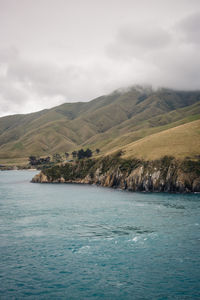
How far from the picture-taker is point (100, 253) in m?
46.1

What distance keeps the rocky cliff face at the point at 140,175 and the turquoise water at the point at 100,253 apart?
118 ft

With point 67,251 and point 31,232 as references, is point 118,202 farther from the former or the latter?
point 67,251

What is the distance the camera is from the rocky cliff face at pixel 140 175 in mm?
116312

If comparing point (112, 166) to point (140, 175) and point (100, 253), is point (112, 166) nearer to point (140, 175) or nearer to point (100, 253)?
point (140, 175)

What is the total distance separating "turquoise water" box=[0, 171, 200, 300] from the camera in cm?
3431

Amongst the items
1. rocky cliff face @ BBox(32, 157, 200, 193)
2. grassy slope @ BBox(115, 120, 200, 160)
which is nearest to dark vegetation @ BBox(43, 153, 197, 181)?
rocky cliff face @ BBox(32, 157, 200, 193)

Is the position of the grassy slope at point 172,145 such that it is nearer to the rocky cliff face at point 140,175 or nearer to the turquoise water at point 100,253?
the rocky cliff face at point 140,175

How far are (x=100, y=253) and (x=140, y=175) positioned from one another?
273 ft

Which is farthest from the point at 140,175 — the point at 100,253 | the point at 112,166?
the point at 100,253

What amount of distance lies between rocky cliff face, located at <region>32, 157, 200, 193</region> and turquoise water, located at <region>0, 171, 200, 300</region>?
36029 mm

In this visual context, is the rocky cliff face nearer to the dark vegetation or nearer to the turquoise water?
the dark vegetation

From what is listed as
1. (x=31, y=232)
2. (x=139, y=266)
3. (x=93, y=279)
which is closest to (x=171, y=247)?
(x=139, y=266)

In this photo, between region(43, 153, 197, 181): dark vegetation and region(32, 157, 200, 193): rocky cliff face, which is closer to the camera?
region(32, 157, 200, 193): rocky cliff face

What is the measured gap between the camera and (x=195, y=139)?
500ft
